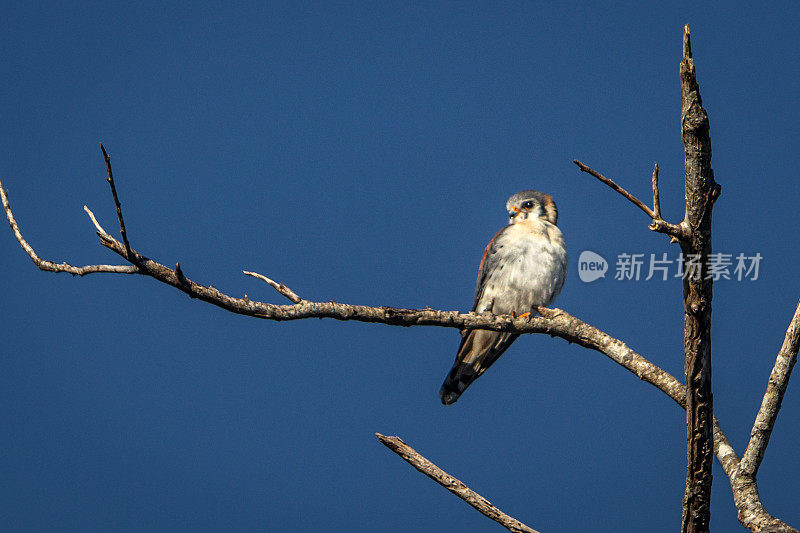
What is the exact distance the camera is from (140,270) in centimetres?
443

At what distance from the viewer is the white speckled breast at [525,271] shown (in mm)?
8914

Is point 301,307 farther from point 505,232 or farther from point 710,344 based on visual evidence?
point 505,232

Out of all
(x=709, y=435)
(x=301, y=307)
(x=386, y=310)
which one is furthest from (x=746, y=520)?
(x=301, y=307)

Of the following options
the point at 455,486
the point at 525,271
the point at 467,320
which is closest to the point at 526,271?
the point at 525,271

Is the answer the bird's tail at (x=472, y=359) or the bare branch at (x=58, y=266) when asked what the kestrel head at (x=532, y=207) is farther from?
the bare branch at (x=58, y=266)

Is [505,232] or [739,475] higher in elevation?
[505,232]

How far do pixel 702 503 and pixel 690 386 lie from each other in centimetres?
73

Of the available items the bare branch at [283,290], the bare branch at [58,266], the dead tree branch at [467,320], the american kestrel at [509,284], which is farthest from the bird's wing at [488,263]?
the bare branch at [58,266]

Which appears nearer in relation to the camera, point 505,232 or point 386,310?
point 386,310

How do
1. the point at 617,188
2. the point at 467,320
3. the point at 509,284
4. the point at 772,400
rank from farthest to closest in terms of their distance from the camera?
the point at 509,284, the point at 467,320, the point at 772,400, the point at 617,188

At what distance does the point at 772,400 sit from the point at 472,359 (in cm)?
486

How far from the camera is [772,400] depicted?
4258 mm

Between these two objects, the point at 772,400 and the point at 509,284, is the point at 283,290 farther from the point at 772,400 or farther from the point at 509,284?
the point at 509,284

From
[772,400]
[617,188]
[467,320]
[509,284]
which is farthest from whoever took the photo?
[509,284]
